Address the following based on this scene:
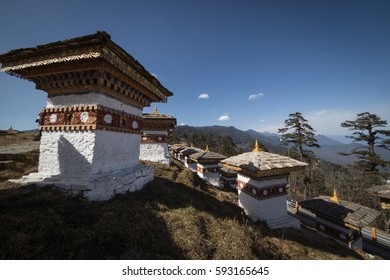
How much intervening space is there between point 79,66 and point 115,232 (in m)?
5.14

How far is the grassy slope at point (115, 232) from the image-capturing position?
338 cm

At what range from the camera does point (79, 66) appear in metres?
5.84

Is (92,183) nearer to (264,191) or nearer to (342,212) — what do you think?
(264,191)

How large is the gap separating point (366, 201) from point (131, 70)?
2032 inches

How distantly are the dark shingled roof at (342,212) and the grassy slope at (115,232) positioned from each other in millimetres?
5853

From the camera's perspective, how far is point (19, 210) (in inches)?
164

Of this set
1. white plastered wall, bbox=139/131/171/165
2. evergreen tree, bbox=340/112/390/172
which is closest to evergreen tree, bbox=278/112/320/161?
evergreen tree, bbox=340/112/390/172

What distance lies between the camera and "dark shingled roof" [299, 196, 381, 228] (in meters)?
10.6

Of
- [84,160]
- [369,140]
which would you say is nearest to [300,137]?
[369,140]

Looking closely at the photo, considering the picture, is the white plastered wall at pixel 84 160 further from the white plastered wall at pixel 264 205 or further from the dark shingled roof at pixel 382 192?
the dark shingled roof at pixel 382 192

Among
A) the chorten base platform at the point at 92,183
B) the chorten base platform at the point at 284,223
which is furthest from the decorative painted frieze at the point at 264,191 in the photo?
the chorten base platform at the point at 92,183

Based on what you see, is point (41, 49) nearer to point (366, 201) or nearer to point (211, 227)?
point (211, 227)

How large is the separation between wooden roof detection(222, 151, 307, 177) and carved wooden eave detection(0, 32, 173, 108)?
19.4 ft

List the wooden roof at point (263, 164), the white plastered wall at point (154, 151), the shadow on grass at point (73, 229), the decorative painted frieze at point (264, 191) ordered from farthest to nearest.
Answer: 1. the white plastered wall at point (154, 151)
2. the decorative painted frieze at point (264, 191)
3. the wooden roof at point (263, 164)
4. the shadow on grass at point (73, 229)
